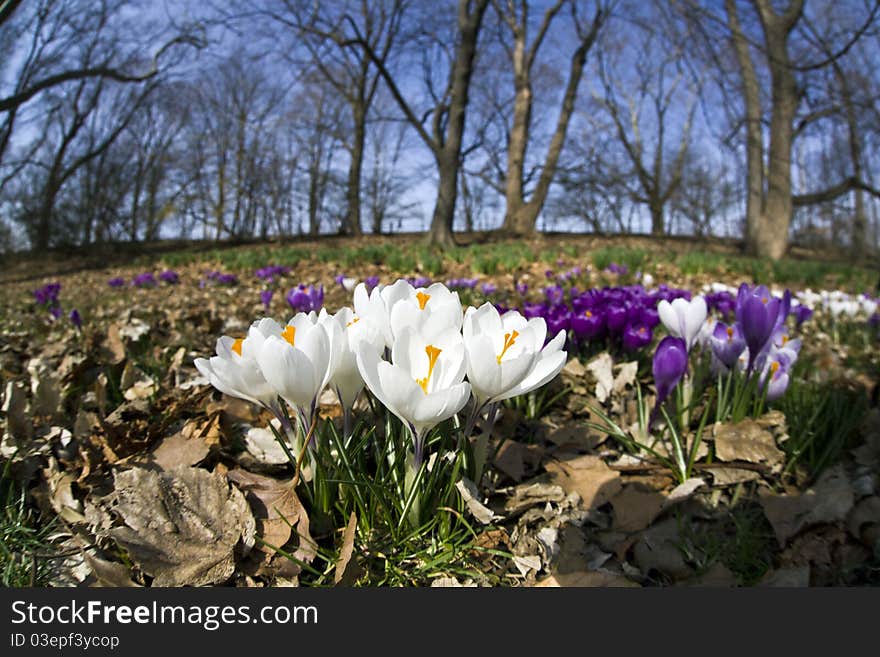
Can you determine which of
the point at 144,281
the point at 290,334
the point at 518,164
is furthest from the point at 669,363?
the point at 518,164

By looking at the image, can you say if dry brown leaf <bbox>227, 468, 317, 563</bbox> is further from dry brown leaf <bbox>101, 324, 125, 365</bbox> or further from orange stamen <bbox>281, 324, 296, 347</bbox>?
dry brown leaf <bbox>101, 324, 125, 365</bbox>

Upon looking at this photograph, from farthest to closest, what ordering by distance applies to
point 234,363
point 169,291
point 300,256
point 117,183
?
point 117,183 < point 300,256 < point 169,291 < point 234,363

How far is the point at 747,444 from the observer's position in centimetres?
138

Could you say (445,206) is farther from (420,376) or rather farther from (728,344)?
(420,376)

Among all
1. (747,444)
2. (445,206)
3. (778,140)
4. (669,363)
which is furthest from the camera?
(778,140)

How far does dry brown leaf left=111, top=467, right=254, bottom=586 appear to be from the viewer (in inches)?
35.7

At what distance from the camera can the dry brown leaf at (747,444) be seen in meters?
1.35

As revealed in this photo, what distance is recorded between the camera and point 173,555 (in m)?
0.92

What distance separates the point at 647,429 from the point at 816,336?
2.84 metres

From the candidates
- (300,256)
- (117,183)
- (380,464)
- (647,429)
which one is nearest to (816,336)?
(647,429)

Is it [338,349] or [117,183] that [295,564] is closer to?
[338,349]

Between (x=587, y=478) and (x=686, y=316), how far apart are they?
1.78 ft

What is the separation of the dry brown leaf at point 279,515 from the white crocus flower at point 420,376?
0.28 m

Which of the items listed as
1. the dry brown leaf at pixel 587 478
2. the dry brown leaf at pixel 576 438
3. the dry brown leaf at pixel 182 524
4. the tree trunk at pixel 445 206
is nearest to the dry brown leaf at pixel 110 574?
the dry brown leaf at pixel 182 524
